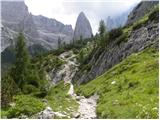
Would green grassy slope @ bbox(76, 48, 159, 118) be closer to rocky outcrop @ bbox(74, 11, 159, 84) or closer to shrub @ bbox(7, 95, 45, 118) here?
shrub @ bbox(7, 95, 45, 118)

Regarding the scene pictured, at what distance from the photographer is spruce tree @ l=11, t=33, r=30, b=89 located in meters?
55.8

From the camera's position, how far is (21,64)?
59.5m

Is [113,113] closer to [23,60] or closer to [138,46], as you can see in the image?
[23,60]

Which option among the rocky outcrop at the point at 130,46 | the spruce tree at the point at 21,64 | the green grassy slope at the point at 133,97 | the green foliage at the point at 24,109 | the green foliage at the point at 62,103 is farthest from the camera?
the rocky outcrop at the point at 130,46

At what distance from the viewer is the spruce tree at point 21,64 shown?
55841 millimetres

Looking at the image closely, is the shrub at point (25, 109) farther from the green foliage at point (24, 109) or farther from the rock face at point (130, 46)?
the rock face at point (130, 46)

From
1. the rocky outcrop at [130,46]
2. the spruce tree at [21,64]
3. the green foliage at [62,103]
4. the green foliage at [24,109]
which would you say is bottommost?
the green foliage at [24,109]

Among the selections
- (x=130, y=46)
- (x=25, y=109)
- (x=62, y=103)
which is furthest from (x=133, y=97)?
(x=130, y=46)

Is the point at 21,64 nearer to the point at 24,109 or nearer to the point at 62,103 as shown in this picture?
the point at 62,103

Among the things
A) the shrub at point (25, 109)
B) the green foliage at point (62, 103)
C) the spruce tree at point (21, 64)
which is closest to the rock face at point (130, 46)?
the spruce tree at point (21, 64)

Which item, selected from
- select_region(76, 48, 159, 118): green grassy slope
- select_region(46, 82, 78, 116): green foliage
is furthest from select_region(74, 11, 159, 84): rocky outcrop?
select_region(46, 82, 78, 116): green foliage

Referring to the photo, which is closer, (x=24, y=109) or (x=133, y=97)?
(x=24, y=109)

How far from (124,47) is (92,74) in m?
12.6

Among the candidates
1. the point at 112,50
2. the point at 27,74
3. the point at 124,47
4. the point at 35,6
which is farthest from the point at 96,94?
the point at 112,50
